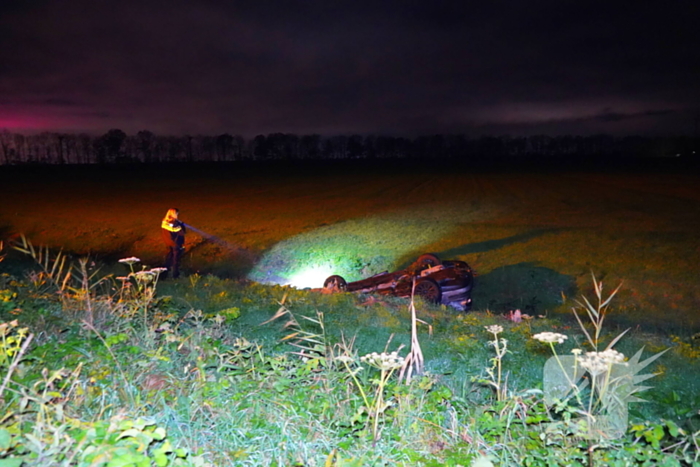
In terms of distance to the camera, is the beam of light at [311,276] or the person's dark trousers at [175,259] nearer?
the person's dark trousers at [175,259]

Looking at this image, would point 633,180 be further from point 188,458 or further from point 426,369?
point 188,458

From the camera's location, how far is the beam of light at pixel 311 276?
1683 centimetres

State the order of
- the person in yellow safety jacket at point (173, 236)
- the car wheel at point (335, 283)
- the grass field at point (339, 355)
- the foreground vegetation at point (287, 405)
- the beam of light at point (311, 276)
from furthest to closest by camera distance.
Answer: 1. the beam of light at point (311, 276)
2. the person in yellow safety jacket at point (173, 236)
3. the car wheel at point (335, 283)
4. the grass field at point (339, 355)
5. the foreground vegetation at point (287, 405)

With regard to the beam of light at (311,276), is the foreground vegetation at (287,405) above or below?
above

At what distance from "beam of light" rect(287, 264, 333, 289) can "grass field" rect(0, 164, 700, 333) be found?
9 cm

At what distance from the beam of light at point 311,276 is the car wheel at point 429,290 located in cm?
635

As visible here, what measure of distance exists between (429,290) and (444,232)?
13694 millimetres

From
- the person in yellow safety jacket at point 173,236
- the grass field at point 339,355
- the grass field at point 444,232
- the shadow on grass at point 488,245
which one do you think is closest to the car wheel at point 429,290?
the grass field at point 339,355

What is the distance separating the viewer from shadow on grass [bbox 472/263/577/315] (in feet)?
44.8

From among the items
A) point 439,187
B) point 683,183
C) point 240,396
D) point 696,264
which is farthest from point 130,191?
point 683,183

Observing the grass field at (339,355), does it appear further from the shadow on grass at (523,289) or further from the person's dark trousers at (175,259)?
the person's dark trousers at (175,259)

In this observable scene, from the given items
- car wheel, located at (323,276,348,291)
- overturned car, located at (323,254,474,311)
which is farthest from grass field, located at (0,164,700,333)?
car wheel, located at (323,276,348,291)

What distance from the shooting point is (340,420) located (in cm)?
345

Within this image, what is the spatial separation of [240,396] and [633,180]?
54.8m
